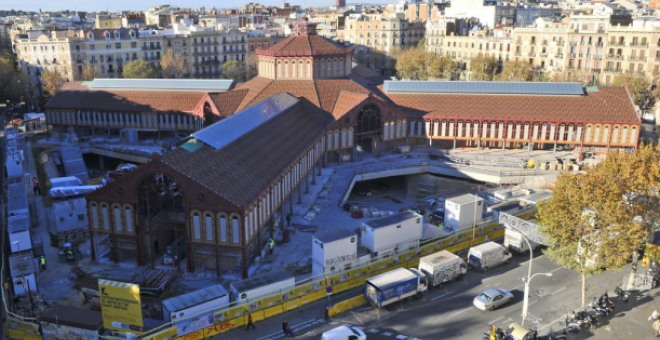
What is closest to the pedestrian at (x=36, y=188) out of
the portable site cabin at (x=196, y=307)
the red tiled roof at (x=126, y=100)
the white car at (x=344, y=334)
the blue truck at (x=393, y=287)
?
the red tiled roof at (x=126, y=100)

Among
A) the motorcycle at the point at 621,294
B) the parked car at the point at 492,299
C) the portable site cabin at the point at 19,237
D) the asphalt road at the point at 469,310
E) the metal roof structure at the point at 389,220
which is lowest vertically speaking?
the asphalt road at the point at 469,310

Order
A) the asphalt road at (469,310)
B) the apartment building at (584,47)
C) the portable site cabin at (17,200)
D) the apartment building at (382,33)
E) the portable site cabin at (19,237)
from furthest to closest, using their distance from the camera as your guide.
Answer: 1. the apartment building at (382,33)
2. the apartment building at (584,47)
3. the portable site cabin at (17,200)
4. the portable site cabin at (19,237)
5. the asphalt road at (469,310)

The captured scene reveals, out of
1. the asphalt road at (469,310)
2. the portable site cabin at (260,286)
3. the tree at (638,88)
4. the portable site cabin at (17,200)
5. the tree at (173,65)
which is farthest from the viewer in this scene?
A: the tree at (173,65)

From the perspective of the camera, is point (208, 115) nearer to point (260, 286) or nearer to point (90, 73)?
point (260, 286)

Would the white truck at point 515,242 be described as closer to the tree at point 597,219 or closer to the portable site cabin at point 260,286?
the tree at point 597,219

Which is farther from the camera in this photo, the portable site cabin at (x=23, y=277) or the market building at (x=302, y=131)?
the market building at (x=302, y=131)

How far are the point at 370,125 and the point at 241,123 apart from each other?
24.5 m

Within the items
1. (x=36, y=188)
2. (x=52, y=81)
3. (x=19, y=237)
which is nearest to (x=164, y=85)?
(x=36, y=188)

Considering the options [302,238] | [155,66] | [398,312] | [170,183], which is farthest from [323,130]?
[155,66]

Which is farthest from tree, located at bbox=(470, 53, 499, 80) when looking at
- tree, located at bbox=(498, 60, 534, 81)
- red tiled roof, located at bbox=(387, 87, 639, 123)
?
red tiled roof, located at bbox=(387, 87, 639, 123)

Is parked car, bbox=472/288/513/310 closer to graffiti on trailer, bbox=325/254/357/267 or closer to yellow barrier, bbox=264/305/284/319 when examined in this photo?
graffiti on trailer, bbox=325/254/357/267

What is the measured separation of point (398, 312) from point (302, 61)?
47459mm

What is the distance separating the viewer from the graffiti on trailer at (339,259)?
4288 centimetres

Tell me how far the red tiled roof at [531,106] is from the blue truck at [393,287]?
40.8 meters
